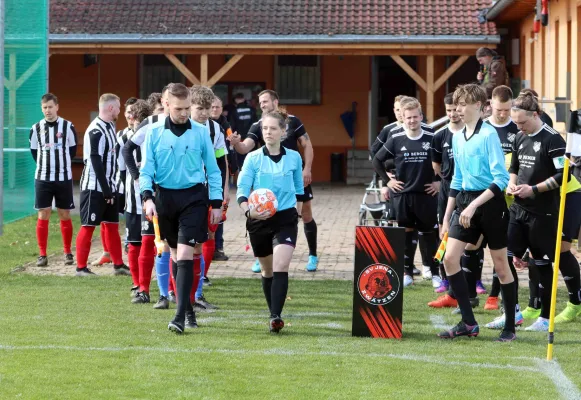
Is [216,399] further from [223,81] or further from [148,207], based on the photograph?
[223,81]

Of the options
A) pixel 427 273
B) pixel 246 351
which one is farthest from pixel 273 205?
pixel 427 273

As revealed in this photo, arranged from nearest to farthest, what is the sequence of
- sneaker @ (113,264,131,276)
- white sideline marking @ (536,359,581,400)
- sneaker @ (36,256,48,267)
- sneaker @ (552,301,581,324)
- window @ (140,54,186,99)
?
white sideline marking @ (536,359,581,400) → sneaker @ (552,301,581,324) → sneaker @ (113,264,131,276) → sneaker @ (36,256,48,267) → window @ (140,54,186,99)

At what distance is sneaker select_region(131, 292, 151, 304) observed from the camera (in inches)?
402

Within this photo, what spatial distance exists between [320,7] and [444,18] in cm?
307

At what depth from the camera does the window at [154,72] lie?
28.7 m

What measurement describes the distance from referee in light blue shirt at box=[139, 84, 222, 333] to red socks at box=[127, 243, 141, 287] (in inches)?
81.2

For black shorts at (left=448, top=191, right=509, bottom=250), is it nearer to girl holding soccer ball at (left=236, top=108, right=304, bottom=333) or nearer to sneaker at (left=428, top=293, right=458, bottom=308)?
girl holding soccer ball at (left=236, top=108, right=304, bottom=333)

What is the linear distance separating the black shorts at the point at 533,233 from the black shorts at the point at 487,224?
0.74 metres

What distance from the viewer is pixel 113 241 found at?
12.1m

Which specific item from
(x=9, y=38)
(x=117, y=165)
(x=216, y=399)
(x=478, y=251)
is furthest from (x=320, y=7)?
(x=216, y=399)

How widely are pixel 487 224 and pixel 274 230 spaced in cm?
166

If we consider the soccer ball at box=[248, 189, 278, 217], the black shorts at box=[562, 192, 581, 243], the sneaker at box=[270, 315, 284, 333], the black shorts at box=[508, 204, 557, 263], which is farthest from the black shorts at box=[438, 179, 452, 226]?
the sneaker at box=[270, 315, 284, 333]

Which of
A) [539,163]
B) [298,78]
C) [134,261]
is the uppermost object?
[298,78]

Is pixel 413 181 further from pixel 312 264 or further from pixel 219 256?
pixel 219 256
